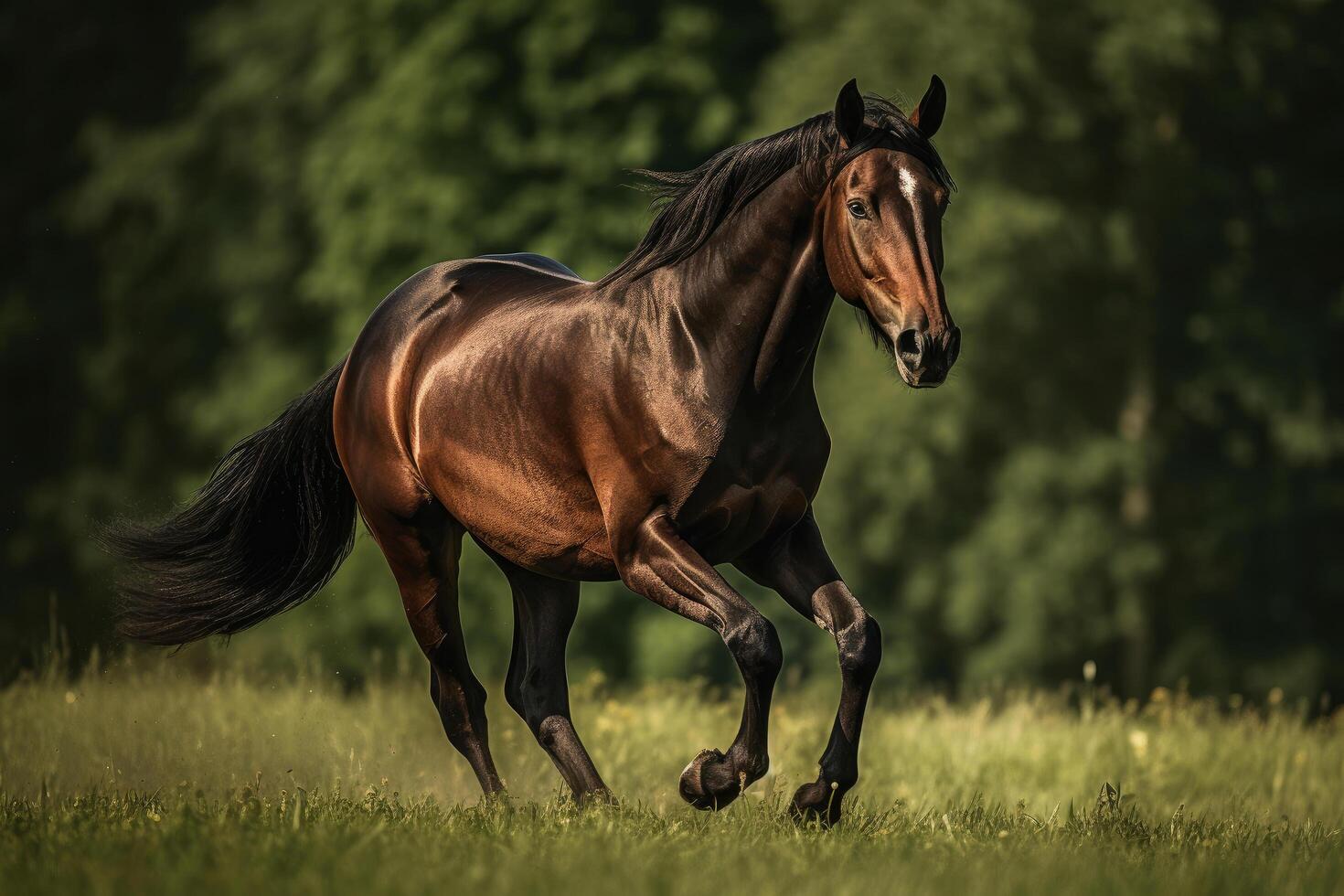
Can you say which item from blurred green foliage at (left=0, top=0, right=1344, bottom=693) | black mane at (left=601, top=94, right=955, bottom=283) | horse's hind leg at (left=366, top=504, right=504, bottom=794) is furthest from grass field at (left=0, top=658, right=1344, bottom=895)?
blurred green foliage at (left=0, top=0, right=1344, bottom=693)

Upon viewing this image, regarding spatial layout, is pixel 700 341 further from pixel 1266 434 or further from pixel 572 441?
pixel 1266 434

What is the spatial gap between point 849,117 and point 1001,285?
40.5 ft

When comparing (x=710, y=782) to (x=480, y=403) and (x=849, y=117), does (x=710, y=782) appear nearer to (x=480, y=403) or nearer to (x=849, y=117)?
(x=480, y=403)

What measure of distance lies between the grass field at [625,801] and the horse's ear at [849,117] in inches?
83.0

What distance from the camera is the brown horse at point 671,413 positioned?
5352mm

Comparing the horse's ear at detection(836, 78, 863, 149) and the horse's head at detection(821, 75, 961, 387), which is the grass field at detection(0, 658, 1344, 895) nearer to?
the horse's head at detection(821, 75, 961, 387)

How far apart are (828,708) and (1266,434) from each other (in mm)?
9988

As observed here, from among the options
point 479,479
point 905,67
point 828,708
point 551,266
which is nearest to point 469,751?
point 479,479

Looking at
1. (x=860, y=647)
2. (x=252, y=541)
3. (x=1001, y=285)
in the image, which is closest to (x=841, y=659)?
(x=860, y=647)

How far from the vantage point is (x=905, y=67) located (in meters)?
18.1

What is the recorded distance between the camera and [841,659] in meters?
5.50

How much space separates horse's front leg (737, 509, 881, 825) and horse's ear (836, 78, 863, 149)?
136 centimetres

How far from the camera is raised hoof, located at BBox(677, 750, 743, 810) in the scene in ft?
17.7

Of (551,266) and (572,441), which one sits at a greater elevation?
(551,266)
